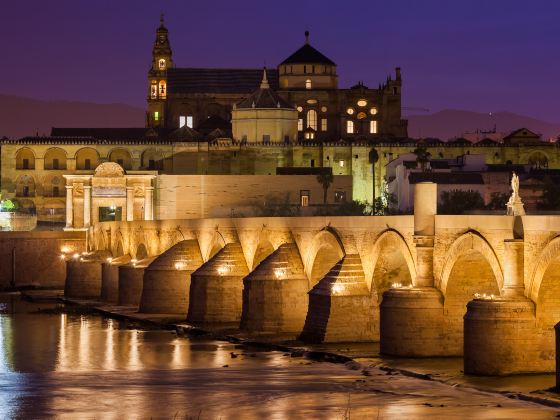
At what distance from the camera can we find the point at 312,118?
392 ft

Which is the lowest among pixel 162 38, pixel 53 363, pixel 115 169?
pixel 53 363

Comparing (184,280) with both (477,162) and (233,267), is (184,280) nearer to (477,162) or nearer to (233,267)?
(233,267)

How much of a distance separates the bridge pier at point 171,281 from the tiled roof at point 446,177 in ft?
82.3

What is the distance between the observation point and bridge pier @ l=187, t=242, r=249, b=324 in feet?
152

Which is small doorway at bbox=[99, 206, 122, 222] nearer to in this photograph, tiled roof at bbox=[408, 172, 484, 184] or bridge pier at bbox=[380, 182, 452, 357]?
tiled roof at bbox=[408, 172, 484, 184]

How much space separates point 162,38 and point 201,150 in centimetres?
2745

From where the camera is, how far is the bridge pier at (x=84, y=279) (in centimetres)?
6775

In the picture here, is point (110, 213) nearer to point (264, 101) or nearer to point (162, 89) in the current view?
point (264, 101)

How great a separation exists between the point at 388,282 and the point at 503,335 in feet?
27.0

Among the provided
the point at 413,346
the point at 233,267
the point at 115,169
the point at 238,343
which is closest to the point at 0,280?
the point at 115,169

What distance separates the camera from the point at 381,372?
31.5 metres

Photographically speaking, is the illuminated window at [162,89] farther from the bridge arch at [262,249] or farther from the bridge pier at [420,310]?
the bridge pier at [420,310]

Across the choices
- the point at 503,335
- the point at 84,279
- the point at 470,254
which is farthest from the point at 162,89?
the point at 503,335

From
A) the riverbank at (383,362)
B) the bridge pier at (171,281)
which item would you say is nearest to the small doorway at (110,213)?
the bridge pier at (171,281)
